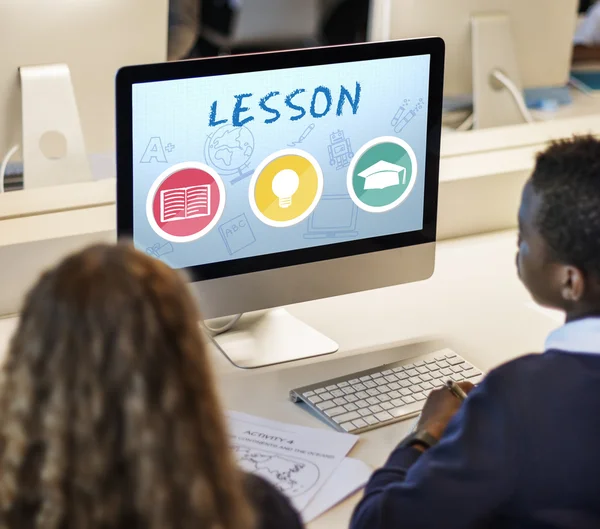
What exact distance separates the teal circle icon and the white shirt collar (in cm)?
47

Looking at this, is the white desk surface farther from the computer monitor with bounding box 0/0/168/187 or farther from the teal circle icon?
the computer monitor with bounding box 0/0/168/187

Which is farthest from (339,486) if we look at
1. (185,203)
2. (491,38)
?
(491,38)

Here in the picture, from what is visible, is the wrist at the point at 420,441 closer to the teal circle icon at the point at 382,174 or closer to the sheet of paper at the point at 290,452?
the sheet of paper at the point at 290,452

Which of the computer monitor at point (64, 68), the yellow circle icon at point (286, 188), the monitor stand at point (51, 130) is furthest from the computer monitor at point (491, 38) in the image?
the yellow circle icon at point (286, 188)


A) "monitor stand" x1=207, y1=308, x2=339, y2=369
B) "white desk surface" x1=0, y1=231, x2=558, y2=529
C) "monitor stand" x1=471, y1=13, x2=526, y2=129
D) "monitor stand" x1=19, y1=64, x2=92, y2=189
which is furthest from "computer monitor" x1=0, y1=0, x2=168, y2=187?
"monitor stand" x1=471, y1=13, x2=526, y2=129

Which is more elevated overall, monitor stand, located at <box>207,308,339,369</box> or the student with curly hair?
the student with curly hair

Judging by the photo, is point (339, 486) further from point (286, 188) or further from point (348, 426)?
point (286, 188)

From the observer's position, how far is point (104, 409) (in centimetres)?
66

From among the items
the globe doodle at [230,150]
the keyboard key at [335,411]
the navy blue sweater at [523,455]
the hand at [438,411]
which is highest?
the globe doodle at [230,150]

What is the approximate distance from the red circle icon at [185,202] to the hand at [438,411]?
1.23 feet

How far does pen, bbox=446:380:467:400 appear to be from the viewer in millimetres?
1186

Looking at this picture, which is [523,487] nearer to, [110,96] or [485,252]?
[485,252]

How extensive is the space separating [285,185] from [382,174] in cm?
16

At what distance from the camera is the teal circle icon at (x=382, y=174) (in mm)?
1382
